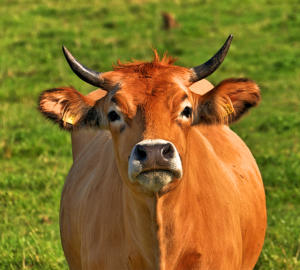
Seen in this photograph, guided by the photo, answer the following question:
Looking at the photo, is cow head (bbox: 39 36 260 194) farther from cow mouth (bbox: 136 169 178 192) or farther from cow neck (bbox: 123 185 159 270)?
cow neck (bbox: 123 185 159 270)

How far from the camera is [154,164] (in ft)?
13.6

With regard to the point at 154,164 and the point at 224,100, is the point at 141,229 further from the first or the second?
the point at 224,100

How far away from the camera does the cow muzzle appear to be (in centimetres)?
415

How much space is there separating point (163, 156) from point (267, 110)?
8490 millimetres

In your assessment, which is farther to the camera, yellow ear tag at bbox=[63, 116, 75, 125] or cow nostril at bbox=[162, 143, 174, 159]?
yellow ear tag at bbox=[63, 116, 75, 125]

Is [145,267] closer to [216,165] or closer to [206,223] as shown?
[206,223]

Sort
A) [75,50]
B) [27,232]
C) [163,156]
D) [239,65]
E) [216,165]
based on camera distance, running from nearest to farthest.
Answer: [163,156] < [216,165] < [27,232] < [239,65] < [75,50]

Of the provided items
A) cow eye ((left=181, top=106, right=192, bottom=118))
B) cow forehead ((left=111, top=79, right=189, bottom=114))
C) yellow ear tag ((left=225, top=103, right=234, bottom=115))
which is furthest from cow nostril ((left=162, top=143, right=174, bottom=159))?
yellow ear tag ((left=225, top=103, right=234, bottom=115))

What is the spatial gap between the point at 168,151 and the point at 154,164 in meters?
0.12

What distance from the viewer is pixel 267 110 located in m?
12.5

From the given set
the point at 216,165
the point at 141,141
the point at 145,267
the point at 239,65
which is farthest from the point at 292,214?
the point at 239,65

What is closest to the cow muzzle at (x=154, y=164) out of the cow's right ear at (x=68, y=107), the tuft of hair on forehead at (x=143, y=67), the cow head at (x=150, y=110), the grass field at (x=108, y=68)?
the cow head at (x=150, y=110)

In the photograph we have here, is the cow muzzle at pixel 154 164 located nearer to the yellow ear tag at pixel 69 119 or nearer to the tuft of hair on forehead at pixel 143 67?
the tuft of hair on forehead at pixel 143 67

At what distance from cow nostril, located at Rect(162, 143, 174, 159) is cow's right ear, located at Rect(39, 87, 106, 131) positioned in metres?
0.96
